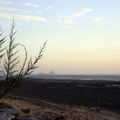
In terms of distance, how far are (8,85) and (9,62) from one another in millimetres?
686

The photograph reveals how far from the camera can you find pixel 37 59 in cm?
1203

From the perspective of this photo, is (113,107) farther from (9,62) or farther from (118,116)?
(9,62)

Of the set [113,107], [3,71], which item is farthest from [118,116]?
[3,71]

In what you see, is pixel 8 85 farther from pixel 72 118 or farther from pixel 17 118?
pixel 72 118

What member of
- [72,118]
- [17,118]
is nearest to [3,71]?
[17,118]

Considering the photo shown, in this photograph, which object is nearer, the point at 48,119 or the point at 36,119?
the point at 36,119

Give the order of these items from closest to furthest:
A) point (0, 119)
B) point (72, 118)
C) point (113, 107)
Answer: point (0, 119)
point (72, 118)
point (113, 107)

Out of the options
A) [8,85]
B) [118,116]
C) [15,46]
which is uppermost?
[15,46]

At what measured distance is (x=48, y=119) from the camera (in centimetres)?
1942

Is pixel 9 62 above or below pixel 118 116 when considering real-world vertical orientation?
above

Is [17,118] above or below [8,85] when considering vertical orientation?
below

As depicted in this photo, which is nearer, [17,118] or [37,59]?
[37,59]

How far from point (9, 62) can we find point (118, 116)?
19001 millimetres

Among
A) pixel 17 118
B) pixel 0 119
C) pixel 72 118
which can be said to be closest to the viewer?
pixel 0 119
